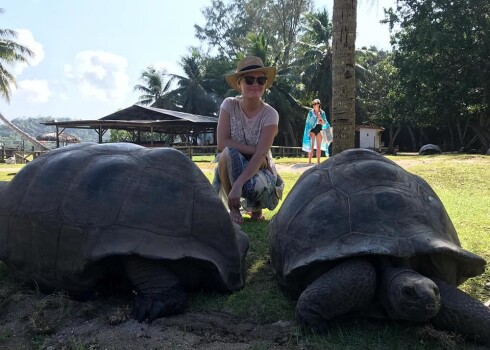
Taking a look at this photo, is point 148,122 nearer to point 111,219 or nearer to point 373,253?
point 111,219

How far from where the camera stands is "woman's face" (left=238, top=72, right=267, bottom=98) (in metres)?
3.85

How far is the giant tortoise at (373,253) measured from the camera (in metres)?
1.95

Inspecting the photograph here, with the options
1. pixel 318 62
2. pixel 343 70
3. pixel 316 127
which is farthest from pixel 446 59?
pixel 343 70

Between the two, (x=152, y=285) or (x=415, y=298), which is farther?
(x=152, y=285)

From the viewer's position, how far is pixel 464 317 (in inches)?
76.4

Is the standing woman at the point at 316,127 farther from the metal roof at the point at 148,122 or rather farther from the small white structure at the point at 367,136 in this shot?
the small white structure at the point at 367,136

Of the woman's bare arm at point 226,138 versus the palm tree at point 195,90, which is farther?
the palm tree at point 195,90

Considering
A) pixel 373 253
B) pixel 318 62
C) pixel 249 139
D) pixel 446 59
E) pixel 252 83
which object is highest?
pixel 318 62

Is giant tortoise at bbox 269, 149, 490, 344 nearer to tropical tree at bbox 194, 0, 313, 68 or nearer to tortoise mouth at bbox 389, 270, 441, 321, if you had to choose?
tortoise mouth at bbox 389, 270, 441, 321

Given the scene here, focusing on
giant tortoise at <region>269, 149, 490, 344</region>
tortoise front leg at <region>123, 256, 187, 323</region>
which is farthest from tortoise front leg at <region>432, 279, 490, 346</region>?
tortoise front leg at <region>123, 256, 187, 323</region>

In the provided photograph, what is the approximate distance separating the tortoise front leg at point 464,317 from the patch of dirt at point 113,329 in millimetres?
630

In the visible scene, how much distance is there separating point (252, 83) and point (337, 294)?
229cm

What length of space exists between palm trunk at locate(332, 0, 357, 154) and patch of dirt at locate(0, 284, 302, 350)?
10.2ft

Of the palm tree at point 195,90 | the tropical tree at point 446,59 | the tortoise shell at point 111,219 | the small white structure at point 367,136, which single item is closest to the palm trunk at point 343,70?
the tortoise shell at point 111,219
